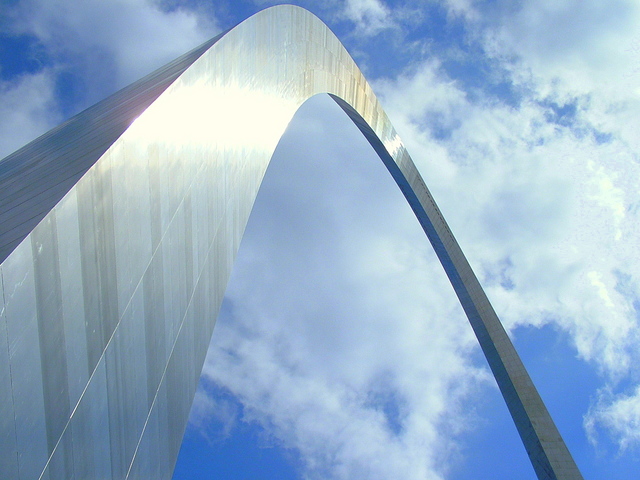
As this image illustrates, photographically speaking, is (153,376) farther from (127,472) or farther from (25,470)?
(25,470)

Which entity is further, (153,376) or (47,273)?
(153,376)

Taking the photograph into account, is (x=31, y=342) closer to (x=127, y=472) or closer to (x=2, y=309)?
(x=2, y=309)

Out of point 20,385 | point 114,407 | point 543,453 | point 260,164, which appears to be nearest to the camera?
point 20,385

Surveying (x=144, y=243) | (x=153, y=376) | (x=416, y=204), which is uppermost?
(x=416, y=204)

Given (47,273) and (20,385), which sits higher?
(47,273)

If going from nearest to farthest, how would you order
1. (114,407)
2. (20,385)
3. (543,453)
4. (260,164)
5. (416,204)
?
(20,385), (114,407), (260,164), (543,453), (416,204)

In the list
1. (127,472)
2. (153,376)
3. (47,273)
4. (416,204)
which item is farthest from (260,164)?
(416,204)
